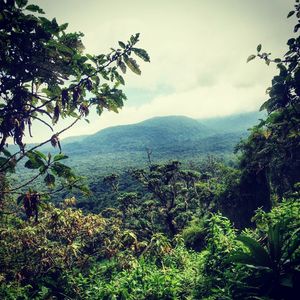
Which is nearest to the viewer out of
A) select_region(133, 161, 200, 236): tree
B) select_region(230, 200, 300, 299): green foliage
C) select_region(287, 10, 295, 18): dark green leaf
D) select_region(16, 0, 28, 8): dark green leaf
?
select_region(16, 0, 28, 8): dark green leaf

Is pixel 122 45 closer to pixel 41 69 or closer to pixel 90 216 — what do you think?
pixel 41 69

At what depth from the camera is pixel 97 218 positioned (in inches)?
532

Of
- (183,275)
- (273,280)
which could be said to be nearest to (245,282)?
(273,280)

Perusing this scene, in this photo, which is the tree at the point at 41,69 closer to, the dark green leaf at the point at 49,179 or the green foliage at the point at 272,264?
the dark green leaf at the point at 49,179

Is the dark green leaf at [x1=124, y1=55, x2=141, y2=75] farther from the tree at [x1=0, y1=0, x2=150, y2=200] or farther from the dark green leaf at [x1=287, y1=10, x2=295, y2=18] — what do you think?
the dark green leaf at [x1=287, y1=10, x2=295, y2=18]

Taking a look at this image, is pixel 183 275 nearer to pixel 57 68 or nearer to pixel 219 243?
pixel 219 243

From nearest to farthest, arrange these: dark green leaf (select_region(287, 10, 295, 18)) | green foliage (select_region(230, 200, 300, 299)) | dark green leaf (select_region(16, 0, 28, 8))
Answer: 1. dark green leaf (select_region(16, 0, 28, 8))
2. green foliage (select_region(230, 200, 300, 299))
3. dark green leaf (select_region(287, 10, 295, 18))

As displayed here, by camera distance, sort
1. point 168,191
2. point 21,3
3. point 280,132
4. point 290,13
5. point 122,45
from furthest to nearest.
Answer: point 168,191
point 280,132
point 290,13
point 122,45
point 21,3

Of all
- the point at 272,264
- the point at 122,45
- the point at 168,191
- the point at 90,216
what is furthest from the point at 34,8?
the point at 168,191

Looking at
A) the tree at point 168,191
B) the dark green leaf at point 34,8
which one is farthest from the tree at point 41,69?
the tree at point 168,191

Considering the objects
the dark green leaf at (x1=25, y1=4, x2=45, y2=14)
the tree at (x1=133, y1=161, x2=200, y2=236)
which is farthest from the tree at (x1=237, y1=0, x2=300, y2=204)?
the tree at (x1=133, y1=161, x2=200, y2=236)

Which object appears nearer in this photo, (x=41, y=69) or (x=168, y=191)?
(x=41, y=69)

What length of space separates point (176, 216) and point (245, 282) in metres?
20.8

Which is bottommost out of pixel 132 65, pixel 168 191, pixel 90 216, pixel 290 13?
pixel 168 191
